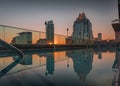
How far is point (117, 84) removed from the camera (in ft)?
9.29

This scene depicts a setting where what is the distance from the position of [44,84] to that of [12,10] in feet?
60.6

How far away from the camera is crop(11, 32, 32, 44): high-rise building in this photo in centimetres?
1315

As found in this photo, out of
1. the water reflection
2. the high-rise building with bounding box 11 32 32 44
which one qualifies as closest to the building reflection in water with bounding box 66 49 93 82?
the water reflection

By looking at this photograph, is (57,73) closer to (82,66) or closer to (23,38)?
(82,66)

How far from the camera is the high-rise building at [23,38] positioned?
13155 millimetres

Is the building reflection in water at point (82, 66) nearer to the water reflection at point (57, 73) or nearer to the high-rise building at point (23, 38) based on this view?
the water reflection at point (57, 73)

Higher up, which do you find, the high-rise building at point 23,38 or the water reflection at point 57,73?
the high-rise building at point 23,38

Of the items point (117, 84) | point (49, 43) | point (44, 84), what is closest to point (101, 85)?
point (117, 84)

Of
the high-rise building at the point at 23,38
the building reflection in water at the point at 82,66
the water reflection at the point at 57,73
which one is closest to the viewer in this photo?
the water reflection at the point at 57,73

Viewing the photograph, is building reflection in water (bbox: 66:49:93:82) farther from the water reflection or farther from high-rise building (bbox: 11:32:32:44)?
high-rise building (bbox: 11:32:32:44)

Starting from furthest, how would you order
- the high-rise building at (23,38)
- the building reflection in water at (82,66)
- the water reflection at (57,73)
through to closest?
1. the high-rise building at (23,38)
2. the building reflection in water at (82,66)
3. the water reflection at (57,73)

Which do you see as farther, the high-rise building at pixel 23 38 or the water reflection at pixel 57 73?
the high-rise building at pixel 23 38

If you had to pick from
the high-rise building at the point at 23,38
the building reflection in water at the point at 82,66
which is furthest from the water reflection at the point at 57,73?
the high-rise building at the point at 23,38

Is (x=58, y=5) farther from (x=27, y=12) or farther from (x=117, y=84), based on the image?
(x=117, y=84)
